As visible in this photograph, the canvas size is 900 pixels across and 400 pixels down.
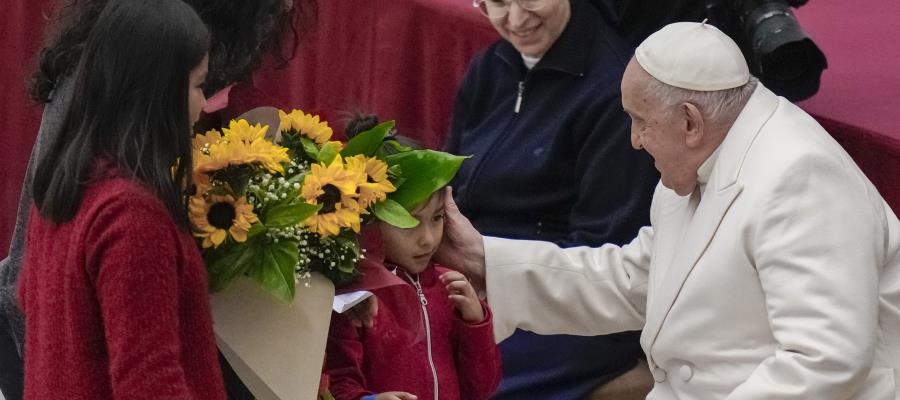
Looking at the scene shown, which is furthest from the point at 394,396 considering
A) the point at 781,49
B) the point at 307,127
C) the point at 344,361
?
the point at 781,49

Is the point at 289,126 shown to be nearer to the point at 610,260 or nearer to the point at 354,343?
the point at 354,343

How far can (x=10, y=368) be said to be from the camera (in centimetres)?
247

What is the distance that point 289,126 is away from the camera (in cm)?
223

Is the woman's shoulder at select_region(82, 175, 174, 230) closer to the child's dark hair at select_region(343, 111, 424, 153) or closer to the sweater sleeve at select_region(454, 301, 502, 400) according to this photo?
the child's dark hair at select_region(343, 111, 424, 153)

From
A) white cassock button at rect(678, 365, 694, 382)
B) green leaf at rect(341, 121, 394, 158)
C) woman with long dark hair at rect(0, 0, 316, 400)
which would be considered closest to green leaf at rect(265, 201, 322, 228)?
green leaf at rect(341, 121, 394, 158)

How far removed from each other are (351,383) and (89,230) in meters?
0.58

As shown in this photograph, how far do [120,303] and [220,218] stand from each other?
22 centimetres

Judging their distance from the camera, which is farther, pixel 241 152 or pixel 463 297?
pixel 463 297

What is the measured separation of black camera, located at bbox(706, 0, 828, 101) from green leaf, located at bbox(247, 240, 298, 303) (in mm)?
1092

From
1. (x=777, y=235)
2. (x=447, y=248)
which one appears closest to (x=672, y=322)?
(x=777, y=235)

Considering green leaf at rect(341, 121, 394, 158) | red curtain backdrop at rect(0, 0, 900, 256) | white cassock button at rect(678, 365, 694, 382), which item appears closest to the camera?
green leaf at rect(341, 121, 394, 158)

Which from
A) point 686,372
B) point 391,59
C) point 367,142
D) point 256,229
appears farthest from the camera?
point 391,59

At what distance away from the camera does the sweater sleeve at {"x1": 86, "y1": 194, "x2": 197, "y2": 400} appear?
1.85 metres

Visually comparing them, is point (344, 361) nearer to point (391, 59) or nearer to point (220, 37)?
point (220, 37)
